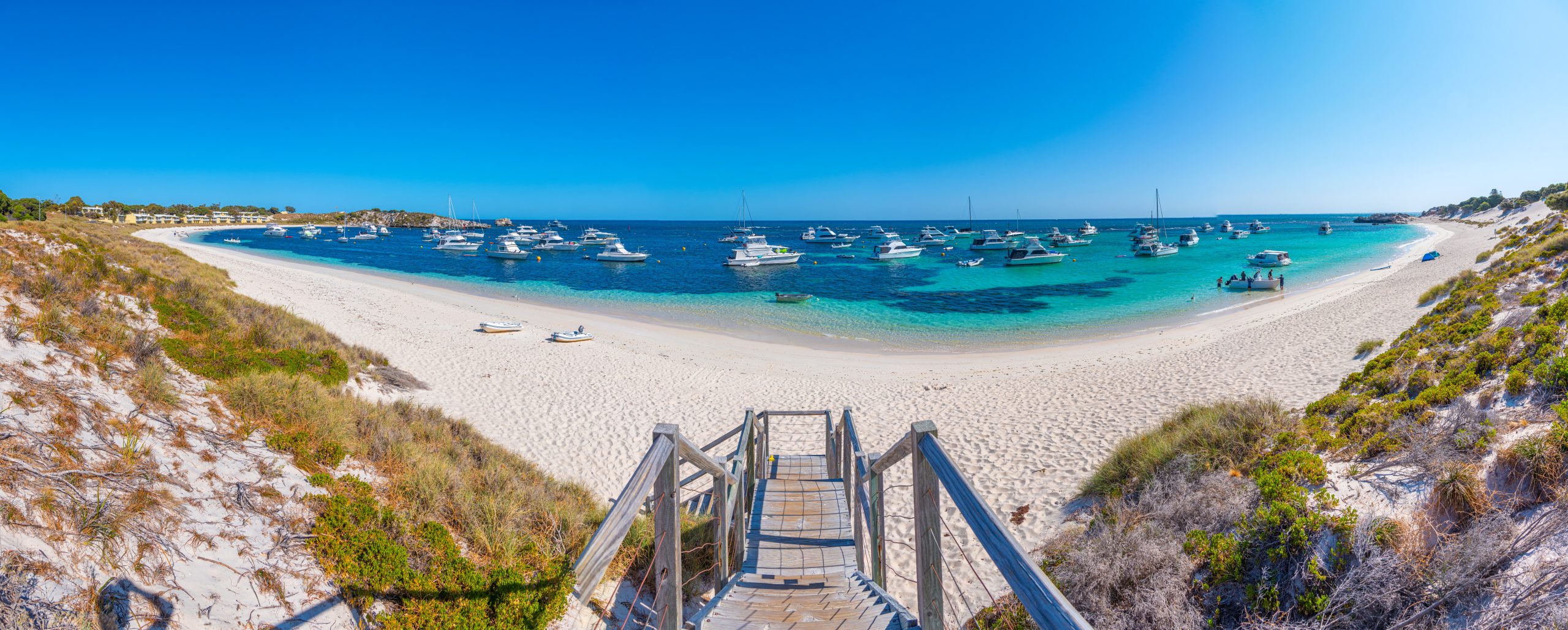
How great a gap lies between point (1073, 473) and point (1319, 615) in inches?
178

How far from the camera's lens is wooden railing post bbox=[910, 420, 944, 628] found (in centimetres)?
304

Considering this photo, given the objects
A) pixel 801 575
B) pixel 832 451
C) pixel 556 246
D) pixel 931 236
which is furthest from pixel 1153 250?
pixel 801 575

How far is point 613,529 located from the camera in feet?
8.29

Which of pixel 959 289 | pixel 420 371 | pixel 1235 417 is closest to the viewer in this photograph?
pixel 1235 417

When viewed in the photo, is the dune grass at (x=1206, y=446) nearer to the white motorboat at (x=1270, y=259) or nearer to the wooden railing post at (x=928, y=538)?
the wooden railing post at (x=928, y=538)

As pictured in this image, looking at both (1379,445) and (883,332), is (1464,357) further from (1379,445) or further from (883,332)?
(883,332)

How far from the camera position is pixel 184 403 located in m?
5.17

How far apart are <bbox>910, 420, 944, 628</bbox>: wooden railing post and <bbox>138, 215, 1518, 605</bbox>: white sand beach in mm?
3534

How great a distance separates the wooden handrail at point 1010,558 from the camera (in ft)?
6.06

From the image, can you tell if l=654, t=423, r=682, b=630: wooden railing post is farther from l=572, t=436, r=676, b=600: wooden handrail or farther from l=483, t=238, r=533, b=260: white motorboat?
l=483, t=238, r=533, b=260: white motorboat

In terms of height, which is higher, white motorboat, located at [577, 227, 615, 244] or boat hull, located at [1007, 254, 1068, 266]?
white motorboat, located at [577, 227, 615, 244]

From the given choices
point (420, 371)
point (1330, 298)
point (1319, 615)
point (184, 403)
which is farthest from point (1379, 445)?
point (1330, 298)

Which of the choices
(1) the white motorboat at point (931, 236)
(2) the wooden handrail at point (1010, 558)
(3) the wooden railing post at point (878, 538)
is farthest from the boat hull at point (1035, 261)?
(2) the wooden handrail at point (1010, 558)

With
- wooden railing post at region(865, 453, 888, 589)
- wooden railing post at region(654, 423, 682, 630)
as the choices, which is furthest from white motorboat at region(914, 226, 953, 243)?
wooden railing post at region(654, 423, 682, 630)
